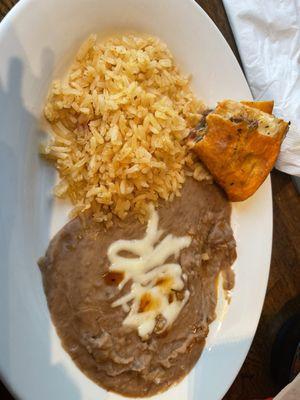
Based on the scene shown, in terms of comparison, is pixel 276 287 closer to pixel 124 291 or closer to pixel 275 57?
pixel 124 291

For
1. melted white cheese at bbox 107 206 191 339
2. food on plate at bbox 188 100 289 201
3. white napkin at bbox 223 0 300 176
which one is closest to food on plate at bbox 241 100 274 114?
food on plate at bbox 188 100 289 201

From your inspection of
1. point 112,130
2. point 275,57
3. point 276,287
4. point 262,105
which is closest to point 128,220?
point 112,130

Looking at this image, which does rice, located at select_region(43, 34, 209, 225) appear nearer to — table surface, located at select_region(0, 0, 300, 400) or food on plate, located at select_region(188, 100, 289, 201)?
food on plate, located at select_region(188, 100, 289, 201)

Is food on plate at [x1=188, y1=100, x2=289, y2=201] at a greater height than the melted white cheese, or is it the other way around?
food on plate at [x1=188, y1=100, x2=289, y2=201]

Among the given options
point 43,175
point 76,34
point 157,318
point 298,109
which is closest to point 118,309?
point 157,318

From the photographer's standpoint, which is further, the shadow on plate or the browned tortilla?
the browned tortilla

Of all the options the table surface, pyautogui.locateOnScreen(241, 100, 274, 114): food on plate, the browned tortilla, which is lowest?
the table surface

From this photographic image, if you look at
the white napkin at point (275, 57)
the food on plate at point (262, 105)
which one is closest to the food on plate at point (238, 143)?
the food on plate at point (262, 105)
